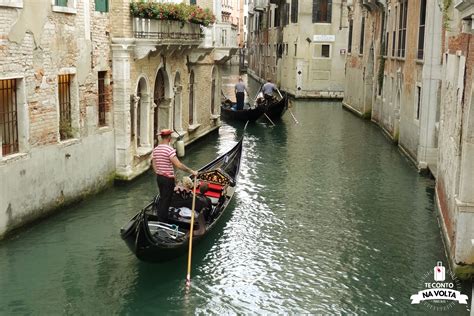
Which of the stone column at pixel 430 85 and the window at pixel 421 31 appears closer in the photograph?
the stone column at pixel 430 85

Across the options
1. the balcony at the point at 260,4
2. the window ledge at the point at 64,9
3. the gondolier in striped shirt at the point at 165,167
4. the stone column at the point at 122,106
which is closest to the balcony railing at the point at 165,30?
the stone column at the point at 122,106

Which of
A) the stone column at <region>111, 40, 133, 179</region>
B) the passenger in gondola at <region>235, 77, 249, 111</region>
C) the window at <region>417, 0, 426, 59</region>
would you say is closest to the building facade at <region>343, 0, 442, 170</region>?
the window at <region>417, 0, 426, 59</region>

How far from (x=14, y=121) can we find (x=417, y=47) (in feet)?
28.4

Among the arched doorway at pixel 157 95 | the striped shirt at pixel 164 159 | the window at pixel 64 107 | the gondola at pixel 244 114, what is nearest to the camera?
the striped shirt at pixel 164 159

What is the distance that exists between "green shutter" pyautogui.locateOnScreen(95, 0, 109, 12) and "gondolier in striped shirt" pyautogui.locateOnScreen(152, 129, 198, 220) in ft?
10.9

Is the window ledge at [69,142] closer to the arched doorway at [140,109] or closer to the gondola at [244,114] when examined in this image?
the arched doorway at [140,109]

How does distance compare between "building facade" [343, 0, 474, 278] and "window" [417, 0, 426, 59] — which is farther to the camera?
"window" [417, 0, 426, 59]

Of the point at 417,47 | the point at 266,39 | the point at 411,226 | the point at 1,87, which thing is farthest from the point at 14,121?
the point at 266,39

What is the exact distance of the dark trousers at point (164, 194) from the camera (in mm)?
7449

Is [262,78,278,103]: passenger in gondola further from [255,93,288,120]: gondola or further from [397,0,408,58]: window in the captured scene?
[397,0,408,58]: window

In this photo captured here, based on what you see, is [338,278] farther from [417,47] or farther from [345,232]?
[417,47]

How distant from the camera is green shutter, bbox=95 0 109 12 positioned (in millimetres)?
9781

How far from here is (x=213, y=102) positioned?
1786 centimetres

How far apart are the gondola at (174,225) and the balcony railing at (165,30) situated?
2.46m
